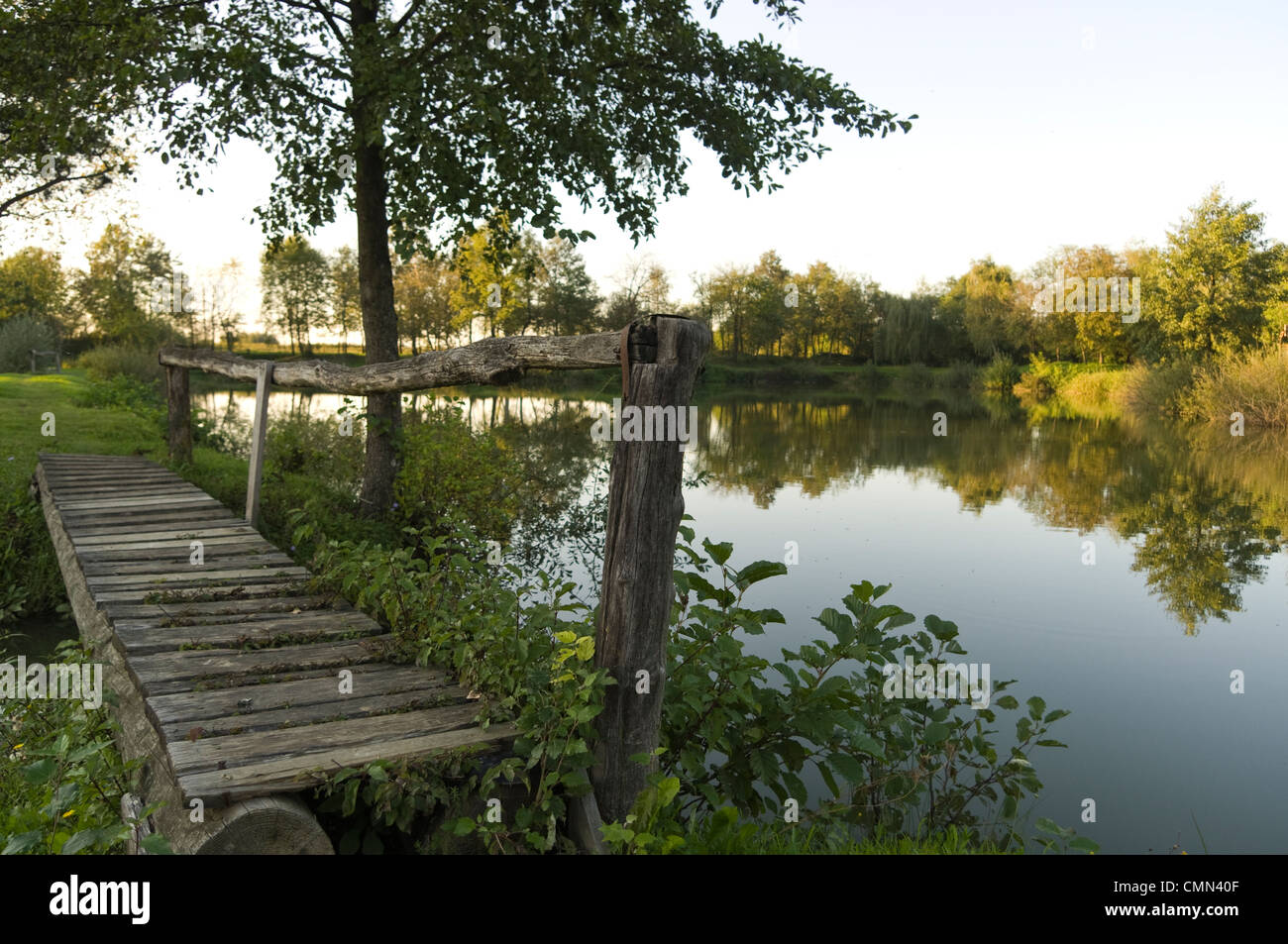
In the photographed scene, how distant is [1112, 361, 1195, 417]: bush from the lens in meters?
30.8

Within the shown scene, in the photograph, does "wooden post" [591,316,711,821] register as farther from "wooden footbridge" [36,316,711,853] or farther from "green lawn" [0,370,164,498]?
"green lawn" [0,370,164,498]

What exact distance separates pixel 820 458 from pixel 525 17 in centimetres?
1245

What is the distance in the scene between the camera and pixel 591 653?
294 centimetres

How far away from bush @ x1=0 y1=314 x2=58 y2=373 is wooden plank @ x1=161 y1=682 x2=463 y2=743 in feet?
120

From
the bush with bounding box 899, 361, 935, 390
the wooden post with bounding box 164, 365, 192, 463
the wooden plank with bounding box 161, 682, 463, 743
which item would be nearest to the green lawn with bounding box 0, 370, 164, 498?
the wooden post with bounding box 164, 365, 192, 463

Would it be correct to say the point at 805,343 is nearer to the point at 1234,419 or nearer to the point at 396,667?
the point at 1234,419

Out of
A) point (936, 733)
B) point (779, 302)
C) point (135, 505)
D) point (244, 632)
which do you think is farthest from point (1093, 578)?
point (779, 302)

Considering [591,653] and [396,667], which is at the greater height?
[591,653]

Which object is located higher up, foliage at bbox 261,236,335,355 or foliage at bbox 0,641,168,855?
foliage at bbox 261,236,335,355

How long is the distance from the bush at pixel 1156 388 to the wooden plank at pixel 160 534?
32.8 metres

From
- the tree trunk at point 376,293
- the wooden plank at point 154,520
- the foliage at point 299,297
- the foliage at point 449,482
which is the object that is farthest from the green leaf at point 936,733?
the foliage at point 299,297

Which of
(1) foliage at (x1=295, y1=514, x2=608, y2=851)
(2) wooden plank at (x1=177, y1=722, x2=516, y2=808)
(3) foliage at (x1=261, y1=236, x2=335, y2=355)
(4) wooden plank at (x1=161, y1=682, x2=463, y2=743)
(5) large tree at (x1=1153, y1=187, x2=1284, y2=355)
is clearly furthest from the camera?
(3) foliage at (x1=261, y1=236, x2=335, y2=355)

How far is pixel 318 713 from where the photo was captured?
10.8ft

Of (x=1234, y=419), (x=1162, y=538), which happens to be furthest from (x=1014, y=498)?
(x=1234, y=419)
